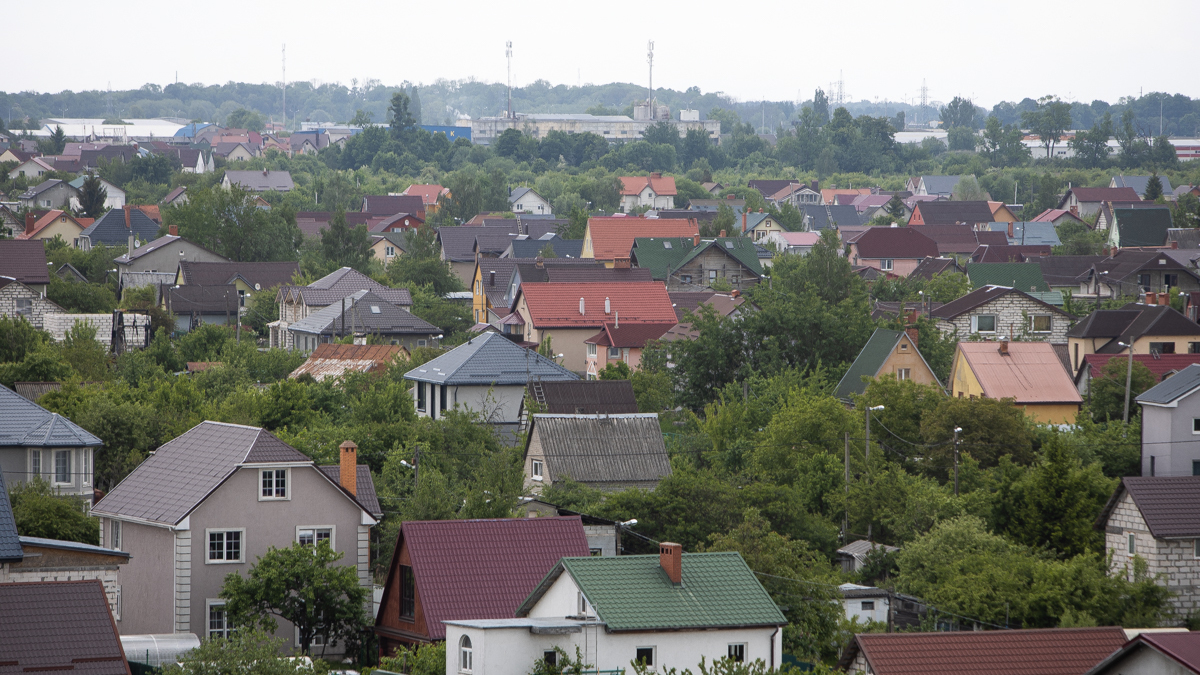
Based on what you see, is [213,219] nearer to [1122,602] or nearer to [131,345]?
[131,345]

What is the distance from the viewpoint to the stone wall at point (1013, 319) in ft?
192

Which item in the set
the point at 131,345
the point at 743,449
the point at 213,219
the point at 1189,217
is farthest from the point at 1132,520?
the point at 1189,217

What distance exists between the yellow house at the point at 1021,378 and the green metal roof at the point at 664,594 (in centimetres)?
2458

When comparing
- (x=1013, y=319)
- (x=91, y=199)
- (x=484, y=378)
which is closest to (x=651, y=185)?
(x=91, y=199)

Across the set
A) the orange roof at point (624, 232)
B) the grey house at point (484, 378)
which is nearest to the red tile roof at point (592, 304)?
the grey house at point (484, 378)

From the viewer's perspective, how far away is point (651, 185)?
136 metres

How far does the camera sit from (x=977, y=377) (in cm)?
4575

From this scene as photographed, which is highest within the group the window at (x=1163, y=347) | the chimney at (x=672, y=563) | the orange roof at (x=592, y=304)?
the orange roof at (x=592, y=304)

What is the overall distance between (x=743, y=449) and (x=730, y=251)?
3975 cm

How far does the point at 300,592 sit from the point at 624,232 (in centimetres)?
6620

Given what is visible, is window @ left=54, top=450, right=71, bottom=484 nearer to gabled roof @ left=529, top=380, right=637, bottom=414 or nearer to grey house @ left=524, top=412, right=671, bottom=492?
grey house @ left=524, top=412, right=671, bottom=492

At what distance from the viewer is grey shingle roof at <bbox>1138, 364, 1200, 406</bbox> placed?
36.2m

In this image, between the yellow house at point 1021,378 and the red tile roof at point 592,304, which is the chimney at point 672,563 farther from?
the red tile roof at point 592,304

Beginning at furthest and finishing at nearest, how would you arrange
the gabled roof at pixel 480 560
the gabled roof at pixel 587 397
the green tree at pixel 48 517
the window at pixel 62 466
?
the gabled roof at pixel 587 397 < the window at pixel 62 466 < the green tree at pixel 48 517 < the gabled roof at pixel 480 560
